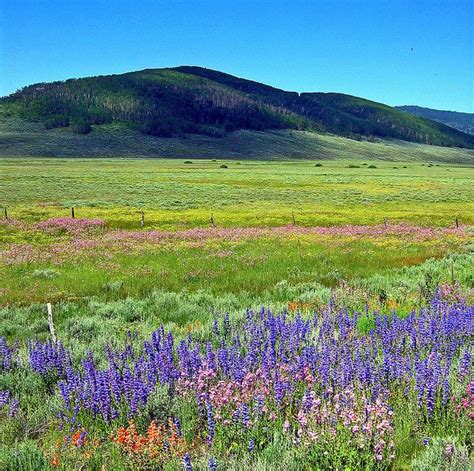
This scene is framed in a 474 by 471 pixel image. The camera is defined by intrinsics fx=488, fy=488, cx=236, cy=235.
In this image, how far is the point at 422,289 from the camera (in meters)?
13.8

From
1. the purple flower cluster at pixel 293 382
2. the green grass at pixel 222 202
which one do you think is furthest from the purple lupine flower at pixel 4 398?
the green grass at pixel 222 202

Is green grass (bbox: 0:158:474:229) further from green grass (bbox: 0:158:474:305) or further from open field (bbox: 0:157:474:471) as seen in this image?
open field (bbox: 0:157:474:471)

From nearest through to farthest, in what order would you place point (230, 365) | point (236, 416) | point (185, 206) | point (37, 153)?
point (236, 416) < point (230, 365) < point (185, 206) < point (37, 153)

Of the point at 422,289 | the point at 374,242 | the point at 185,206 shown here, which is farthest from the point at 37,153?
the point at 422,289

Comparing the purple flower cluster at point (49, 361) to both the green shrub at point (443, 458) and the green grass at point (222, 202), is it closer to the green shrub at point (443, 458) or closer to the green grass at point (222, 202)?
the green shrub at point (443, 458)

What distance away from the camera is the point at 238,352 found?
295 inches

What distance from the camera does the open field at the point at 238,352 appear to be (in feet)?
17.0

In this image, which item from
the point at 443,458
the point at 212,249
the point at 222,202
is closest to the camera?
the point at 443,458

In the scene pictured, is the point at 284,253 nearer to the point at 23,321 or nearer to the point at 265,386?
the point at 23,321

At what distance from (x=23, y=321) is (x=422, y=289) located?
10791 mm

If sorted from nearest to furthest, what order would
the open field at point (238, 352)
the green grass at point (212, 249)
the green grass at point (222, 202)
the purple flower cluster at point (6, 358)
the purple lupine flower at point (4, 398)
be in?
the open field at point (238, 352)
the purple lupine flower at point (4, 398)
the purple flower cluster at point (6, 358)
the green grass at point (212, 249)
the green grass at point (222, 202)

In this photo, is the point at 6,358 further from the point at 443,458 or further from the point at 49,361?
the point at 443,458

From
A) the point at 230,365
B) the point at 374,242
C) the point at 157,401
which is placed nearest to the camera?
the point at 157,401

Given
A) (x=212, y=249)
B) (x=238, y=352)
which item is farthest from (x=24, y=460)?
(x=212, y=249)
